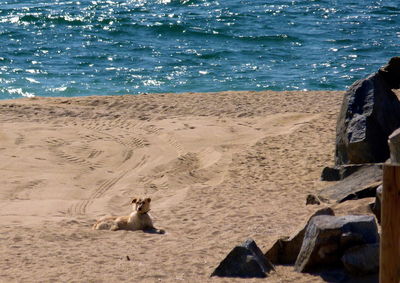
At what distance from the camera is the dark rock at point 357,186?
9328mm

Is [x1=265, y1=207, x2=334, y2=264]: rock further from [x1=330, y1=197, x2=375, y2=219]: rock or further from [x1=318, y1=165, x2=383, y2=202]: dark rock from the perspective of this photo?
[x1=318, y1=165, x2=383, y2=202]: dark rock

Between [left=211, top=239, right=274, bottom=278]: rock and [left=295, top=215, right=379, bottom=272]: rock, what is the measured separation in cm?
32

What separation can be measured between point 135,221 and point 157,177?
2793mm

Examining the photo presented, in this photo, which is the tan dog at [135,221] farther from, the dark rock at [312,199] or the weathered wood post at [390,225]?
the weathered wood post at [390,225]

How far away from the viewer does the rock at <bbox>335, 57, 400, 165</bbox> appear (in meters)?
10.9

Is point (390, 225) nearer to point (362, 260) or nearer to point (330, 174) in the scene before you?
point (362, 260)

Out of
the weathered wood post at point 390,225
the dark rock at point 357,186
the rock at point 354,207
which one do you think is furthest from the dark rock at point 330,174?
the weathered wood post at point 390,225

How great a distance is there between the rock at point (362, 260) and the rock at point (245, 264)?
73 cm

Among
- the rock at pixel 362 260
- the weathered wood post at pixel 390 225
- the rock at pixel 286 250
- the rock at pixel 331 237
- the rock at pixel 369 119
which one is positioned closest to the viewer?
the weathered wood post at pixel 390 225

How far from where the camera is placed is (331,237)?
23.0 feet

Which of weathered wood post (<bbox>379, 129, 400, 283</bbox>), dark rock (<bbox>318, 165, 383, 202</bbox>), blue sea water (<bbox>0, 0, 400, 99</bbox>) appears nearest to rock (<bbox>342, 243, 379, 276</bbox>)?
weathered wood post (<bbox>379, 129, 400, 283</bbox>)

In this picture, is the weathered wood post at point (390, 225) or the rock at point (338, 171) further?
the rock at point (338, 171)

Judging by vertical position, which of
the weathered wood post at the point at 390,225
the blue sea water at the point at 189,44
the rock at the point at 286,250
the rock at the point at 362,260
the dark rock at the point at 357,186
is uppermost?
the weathered wood post at the point at 390,225

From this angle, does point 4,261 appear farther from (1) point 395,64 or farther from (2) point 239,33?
(2) point 239,33
